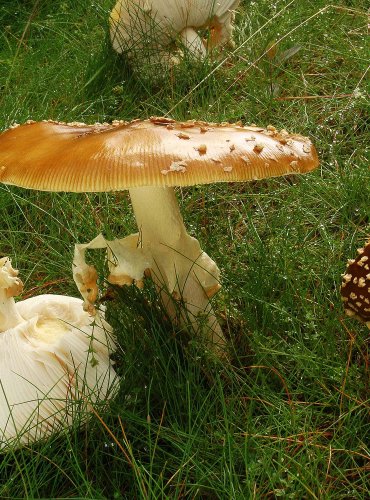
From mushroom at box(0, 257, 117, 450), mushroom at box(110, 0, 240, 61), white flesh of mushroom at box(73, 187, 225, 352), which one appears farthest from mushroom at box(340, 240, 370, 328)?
mushroom at box(110, 0, 240, 61)

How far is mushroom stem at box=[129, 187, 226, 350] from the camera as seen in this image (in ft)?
7.13

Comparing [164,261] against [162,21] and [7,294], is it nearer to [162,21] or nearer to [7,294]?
[7,294]

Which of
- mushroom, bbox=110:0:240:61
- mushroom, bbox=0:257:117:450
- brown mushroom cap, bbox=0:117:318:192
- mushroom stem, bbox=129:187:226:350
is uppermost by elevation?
mushroom, bbox=110:0:240:61

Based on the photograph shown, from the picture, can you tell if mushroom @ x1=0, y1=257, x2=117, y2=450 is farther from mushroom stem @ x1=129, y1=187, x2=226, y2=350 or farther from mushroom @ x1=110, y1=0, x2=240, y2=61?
mushroom @ x1=110, y1=0, x2=240, y2=61

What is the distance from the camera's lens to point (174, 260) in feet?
7.28

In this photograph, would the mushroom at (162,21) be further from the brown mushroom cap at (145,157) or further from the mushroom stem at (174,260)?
the brown mushroom cap at (145,157)

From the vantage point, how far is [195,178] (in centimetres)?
163

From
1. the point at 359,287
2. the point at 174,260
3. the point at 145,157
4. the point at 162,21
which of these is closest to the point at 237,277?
the point at 174,260

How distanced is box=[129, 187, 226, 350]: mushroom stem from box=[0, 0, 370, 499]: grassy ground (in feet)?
0.30

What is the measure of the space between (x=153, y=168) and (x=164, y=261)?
0.63 meters

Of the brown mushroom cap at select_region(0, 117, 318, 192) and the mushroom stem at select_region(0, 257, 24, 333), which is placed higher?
the brown mushroom cap at select_region(0, 117, 318, 192)

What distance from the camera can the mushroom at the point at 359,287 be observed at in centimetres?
199

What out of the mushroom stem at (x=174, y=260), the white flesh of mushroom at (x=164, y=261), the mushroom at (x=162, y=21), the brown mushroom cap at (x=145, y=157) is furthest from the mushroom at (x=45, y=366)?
the mushroom at (x=162, y=21)

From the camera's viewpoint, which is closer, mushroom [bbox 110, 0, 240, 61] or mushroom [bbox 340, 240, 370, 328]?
mushroom [bbox 340, 240, 370, 328]
